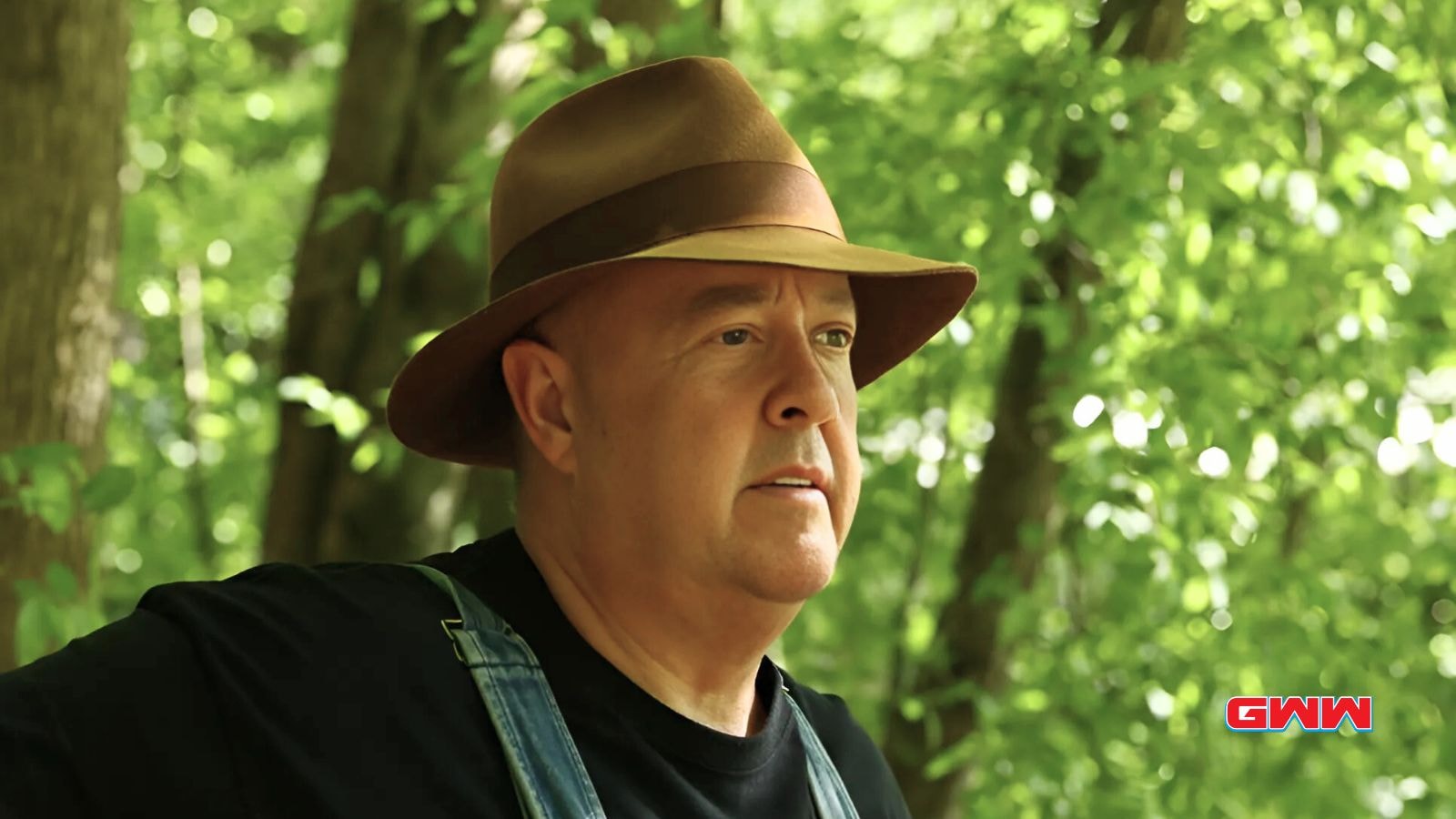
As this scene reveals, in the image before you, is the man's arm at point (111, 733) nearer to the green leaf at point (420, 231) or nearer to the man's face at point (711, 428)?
the man's face at point (711, 428)

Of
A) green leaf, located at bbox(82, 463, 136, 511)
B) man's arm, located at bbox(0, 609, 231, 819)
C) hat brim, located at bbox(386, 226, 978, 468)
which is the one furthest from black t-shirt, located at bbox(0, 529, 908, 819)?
green leaf, located at bbox(82, 463, 136, 511)

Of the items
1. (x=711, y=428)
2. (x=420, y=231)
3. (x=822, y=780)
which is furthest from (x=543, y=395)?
(x=420, y=231)

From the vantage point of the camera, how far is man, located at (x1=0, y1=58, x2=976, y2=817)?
1670 mm

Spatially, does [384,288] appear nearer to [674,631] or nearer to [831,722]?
[831,722]

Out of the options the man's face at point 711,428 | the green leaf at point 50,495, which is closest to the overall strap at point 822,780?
the man's face at point 711,428

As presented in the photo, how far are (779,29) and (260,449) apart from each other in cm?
274

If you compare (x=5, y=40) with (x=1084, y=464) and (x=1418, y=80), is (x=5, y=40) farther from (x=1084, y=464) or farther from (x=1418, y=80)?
(x=1418, y=80)

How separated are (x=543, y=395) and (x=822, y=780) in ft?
2.24

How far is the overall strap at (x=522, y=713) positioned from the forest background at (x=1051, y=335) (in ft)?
3.63

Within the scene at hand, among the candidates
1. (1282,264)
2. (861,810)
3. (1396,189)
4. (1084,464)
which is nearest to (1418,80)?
(1396,189)

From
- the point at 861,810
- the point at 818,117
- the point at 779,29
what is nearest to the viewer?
the point at 861,810

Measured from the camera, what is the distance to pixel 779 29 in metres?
5.20

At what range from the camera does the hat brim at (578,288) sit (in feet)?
6.25

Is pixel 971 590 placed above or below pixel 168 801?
below
